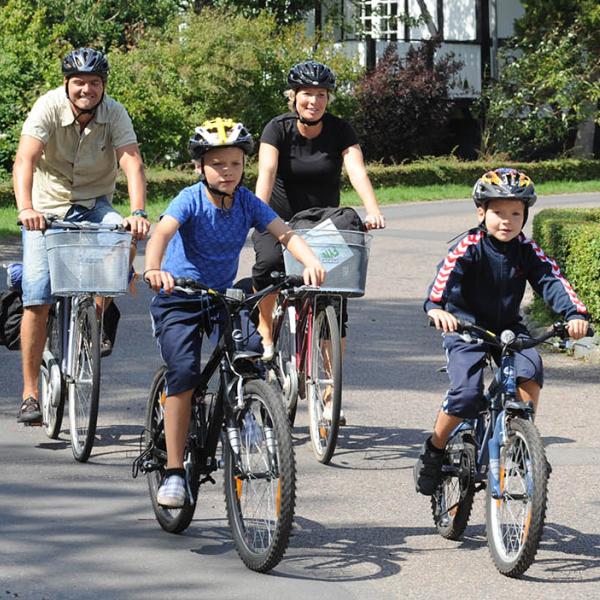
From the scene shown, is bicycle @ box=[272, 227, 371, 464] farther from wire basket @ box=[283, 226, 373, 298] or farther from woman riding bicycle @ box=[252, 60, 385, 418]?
woman riding bicycle @ box=[252, 60, 385, 418]

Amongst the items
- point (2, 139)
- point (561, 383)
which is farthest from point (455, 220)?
point (561, 383)

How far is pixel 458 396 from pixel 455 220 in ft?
63.2

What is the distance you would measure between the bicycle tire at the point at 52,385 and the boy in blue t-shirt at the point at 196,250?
70.5 inches

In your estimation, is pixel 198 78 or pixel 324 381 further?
pixel 198 78

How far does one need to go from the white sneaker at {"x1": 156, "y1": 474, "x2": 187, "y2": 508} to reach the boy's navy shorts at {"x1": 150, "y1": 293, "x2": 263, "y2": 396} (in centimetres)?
34

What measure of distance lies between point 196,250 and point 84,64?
1886mm

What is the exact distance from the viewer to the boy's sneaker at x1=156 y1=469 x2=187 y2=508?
19.8 feet

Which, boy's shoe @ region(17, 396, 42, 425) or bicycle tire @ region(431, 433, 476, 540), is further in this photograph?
boy's shoe @ region(17, 396, 42, 425)

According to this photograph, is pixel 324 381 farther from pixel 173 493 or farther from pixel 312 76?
pixel 173 493

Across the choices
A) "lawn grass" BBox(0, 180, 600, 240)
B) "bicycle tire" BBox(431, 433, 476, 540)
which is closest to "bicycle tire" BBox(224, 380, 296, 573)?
"bicycle tire" BBox(431, 433, 476, 540)

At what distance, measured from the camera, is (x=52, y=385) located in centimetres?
810

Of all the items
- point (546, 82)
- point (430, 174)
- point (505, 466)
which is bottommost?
point (505, 466)

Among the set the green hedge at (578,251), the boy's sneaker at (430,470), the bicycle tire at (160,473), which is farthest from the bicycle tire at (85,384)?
the green hedge at (578,251)

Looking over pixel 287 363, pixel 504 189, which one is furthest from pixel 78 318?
pixel 504 189
